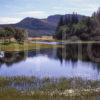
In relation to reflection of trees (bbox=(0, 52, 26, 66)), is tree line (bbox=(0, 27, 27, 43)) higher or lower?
higher

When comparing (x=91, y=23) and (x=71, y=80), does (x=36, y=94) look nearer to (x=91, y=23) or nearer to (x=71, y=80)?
(x=71, y=80)

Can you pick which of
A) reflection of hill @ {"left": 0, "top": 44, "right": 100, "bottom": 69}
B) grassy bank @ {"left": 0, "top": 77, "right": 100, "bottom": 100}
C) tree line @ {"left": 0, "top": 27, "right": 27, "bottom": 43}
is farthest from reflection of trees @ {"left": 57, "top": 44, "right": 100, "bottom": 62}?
tree line @ {"left": 0, "top": 27, "right": 27, "bottom": 43}

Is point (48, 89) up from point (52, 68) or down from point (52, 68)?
up

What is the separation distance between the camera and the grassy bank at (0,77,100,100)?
2798cm

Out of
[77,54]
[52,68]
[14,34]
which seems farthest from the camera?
[14,34]

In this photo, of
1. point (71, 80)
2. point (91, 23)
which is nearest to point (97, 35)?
point (91, 23)

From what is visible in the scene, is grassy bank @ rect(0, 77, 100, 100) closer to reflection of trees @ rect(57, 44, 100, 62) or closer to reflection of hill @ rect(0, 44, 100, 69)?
reflection of hill @ rect(0, 44, 100, 69)

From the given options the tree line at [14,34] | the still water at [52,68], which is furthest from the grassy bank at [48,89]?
the tree line at [14,34]

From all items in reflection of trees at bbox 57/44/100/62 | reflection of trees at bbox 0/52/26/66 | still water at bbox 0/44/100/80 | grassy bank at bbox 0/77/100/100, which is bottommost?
reflection of trees at bbox 57/44/100/62

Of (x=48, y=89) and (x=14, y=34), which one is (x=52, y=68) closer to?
(x=48, y=89)

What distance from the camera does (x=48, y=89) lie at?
3123 cm

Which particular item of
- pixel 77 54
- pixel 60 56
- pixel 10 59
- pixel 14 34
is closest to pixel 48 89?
pixel 10 59

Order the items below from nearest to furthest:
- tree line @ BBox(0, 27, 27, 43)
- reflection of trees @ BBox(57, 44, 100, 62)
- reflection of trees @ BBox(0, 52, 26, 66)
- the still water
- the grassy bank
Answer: the grassy bank
the still water
reflection of trees @ BBox(0, 52, 26, 66)
reflection of trees @ BBox(57, 44, 100, 62)
tree line @ BBox(0, 27, 27, 43)

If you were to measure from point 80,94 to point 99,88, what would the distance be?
12.6 feet
